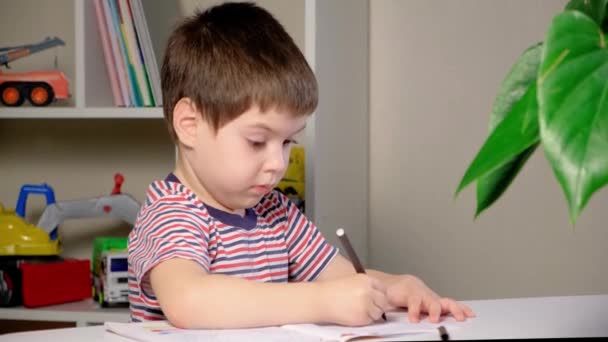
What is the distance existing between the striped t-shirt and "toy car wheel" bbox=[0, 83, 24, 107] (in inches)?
40.2

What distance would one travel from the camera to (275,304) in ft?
2.96

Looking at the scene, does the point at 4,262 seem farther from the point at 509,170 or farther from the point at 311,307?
the point at 509,170

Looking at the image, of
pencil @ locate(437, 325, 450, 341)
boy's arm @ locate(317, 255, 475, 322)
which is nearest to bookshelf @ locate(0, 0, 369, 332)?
boy's arm @ locate(317, 255, 475, 322)

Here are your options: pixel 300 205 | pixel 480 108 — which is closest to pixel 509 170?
pixel 300 205

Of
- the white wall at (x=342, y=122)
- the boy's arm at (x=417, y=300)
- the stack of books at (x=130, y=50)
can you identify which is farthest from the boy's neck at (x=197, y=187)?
the stack of books at (x=130, y=50)

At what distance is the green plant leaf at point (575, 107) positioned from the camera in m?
0.53

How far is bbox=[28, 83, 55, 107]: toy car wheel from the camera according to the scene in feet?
6.91

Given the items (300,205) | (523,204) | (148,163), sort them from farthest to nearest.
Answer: (148,163) < (523,204) < (300,205)

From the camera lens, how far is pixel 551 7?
84.3 inches

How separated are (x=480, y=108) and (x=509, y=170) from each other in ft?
5.10

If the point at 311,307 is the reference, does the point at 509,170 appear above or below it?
above

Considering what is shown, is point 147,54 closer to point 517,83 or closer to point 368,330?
point 368,330

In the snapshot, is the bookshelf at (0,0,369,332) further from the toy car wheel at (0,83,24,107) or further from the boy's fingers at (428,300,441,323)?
the boy's fingers at (428,300,441,323)

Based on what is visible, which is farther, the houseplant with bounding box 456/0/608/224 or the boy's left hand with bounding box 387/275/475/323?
the boy's left hand with bounding box 387/275/475/323
